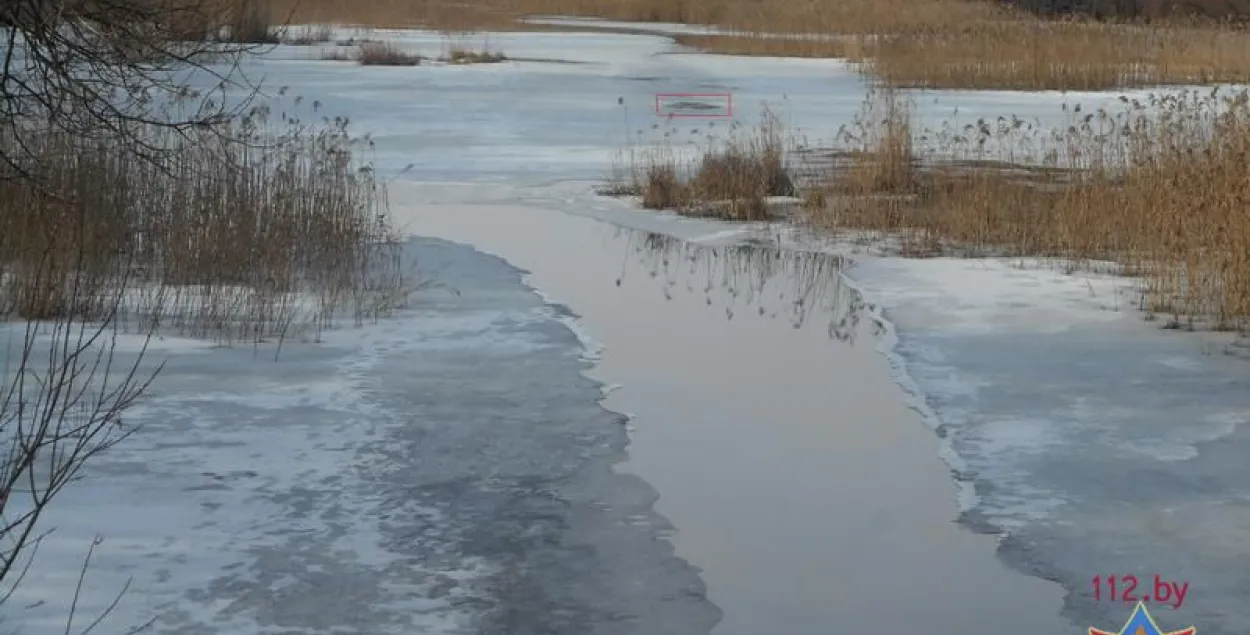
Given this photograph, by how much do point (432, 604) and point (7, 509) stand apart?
56.5 inches

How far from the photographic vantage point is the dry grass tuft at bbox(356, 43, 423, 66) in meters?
25.2

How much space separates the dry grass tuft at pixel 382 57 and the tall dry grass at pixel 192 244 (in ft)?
52.6

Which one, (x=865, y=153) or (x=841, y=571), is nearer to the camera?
(x=841, y=571)

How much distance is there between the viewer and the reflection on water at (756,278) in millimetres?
8484

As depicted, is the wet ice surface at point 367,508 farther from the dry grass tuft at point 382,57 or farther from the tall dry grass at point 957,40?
the dry grass tuft at point 382,57

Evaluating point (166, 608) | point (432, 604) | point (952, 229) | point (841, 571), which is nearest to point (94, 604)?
point (166, 608)

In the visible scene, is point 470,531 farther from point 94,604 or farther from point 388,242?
point 388,242

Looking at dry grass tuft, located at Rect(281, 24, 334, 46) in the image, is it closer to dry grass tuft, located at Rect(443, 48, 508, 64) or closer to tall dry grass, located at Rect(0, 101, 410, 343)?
dry grass tuft, located at Rect(443, 48, 508, 64)

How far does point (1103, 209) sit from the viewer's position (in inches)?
401

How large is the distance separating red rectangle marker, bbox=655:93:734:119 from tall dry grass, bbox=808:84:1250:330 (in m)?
4.31

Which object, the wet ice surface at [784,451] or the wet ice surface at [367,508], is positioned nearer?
the wet ice surface at [367,508]

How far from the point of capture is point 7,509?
4.64 metres

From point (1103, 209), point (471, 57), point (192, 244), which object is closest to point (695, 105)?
point (471, 57)

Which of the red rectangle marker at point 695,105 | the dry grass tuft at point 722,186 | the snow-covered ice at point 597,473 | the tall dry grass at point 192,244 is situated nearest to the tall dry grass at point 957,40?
the red rectangle marker at point 695,105
